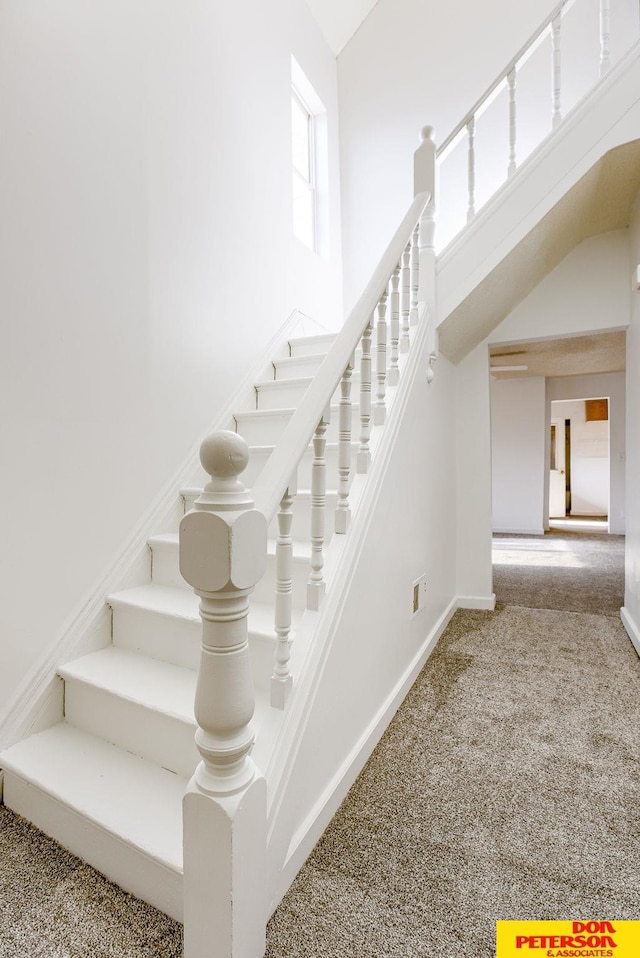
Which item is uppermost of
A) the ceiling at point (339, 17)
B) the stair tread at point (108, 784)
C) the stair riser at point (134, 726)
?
the ceiling at point (339, 17)

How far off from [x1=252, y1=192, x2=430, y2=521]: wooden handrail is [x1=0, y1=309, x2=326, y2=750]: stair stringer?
1012 mm

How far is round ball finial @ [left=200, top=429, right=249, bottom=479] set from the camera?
2.67 feet

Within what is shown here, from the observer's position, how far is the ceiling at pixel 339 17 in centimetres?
365

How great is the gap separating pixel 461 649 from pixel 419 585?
0.50m

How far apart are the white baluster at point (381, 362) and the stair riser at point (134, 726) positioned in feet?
3.65

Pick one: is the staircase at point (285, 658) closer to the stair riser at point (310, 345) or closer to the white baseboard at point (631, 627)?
the stair riser at point (310, 345)

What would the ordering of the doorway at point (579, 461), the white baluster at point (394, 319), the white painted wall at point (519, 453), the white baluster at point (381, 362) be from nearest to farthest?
the white baluster at point (381, 362) → the white baluster at point (394, 319) → the white painted wall at point (519, 453) → the doorway at point (579, 461)

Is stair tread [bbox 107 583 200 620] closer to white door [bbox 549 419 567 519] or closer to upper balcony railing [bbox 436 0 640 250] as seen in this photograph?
upper balcony railing [bbox 436 0 640 250]

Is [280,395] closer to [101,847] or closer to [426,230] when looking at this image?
[426,230]

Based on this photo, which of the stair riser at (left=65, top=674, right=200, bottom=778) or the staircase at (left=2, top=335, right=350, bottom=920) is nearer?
the staircase at (left=2, top=335, right=350, bottom=920)

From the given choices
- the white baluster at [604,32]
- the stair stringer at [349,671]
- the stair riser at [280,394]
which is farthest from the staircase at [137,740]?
the white baluster at [604,32]

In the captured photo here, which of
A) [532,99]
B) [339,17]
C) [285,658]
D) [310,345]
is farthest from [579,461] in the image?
[285,658]

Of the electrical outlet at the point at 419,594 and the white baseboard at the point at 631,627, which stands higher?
the electrical outlet at the point at 419,594

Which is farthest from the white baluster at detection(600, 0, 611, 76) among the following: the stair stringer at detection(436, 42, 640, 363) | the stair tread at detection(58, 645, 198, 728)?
the stair tread at detection(58, 645, 198, 728)
